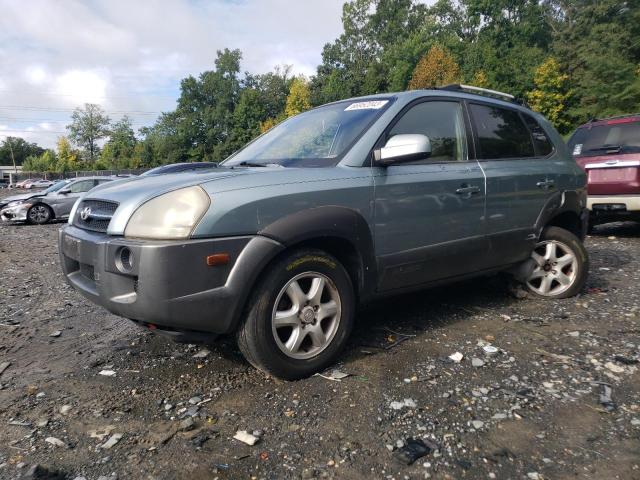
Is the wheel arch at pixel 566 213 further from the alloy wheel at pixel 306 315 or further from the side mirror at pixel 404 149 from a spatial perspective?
the alloy wheel at pixel 306 315

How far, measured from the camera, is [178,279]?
7.86 feet

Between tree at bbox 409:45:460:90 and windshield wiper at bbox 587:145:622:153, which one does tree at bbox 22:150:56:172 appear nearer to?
tree at bbox 409:45:460:90

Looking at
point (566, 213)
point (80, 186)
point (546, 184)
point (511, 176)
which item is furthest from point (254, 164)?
point (80, 186)

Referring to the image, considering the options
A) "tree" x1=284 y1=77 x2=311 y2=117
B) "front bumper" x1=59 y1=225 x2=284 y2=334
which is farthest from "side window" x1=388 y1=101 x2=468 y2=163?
"tree" x1=284 y1=77 x2=311 y2=117

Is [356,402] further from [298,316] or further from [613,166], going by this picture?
[613,166]

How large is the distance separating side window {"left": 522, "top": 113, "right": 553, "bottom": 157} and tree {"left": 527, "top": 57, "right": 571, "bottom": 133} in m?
44.2

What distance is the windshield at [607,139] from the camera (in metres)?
7.29

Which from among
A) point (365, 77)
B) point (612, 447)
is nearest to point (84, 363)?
point (612, 447)

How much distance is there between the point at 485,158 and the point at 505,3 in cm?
6816

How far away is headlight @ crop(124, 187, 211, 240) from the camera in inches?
95.6

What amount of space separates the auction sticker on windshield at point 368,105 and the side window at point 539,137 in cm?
178

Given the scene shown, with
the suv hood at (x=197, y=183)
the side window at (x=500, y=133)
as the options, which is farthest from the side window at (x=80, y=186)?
the side window at (x=500, y=133)

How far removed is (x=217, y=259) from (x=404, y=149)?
134cm

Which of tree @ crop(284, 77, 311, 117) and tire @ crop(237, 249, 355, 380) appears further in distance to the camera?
tree @ crop(284, 77, 311, 117)
